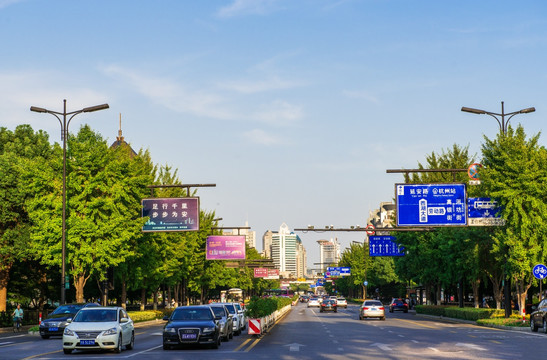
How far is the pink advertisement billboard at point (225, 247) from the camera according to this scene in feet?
259

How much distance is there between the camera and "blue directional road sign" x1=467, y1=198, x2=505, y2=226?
4278 centimetres

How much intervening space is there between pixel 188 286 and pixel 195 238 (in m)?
9.84

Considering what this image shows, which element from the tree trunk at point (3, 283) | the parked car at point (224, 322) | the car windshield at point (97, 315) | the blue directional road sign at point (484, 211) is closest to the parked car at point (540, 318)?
the blue directional road sign at point (484, 211)

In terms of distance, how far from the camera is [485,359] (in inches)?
790

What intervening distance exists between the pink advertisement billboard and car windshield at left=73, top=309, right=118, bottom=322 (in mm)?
53554

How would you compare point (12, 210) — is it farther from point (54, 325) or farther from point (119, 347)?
point (119, 347)

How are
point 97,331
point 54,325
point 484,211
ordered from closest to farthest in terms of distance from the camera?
point 97,331
point 54,325
point 484,211

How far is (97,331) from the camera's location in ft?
78.4

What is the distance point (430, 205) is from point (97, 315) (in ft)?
73.1

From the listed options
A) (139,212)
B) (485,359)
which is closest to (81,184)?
(139,212)

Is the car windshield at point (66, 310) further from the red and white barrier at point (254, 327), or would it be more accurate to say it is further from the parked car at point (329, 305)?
the parked car at point (329, 305)

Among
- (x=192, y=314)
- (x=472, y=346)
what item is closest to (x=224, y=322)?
(x=192, y=314)

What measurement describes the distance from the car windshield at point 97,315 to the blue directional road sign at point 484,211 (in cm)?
2419

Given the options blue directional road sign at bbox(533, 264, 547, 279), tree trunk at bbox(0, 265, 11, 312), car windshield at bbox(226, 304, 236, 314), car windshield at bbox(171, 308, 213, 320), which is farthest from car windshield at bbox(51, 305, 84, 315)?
blue directional road sign at bbox(533, 264, 547, 279)
